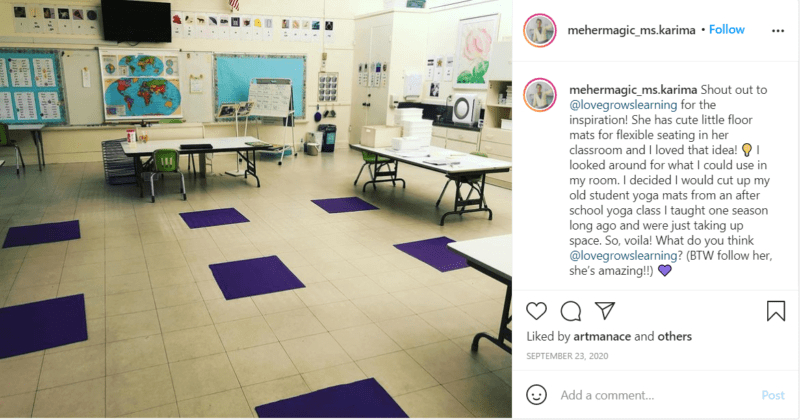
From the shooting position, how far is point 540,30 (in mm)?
899

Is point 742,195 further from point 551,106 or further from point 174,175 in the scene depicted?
point 174,175

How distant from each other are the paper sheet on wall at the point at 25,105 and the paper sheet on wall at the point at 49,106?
0.35 ft

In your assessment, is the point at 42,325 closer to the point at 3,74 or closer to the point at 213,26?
the point at 3,74

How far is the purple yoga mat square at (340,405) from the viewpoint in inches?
95.4

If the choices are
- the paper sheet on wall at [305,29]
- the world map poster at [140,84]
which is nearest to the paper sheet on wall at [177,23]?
the world map poster at [140,84]

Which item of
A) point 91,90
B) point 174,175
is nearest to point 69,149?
point 91,90

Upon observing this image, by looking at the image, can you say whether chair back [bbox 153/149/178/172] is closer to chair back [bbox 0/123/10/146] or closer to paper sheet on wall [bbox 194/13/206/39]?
chair back [bbox 0/123/10/146]

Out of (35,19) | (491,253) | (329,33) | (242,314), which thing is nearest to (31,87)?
(35,19)

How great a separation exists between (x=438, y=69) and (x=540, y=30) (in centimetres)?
914

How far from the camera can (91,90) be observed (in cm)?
857

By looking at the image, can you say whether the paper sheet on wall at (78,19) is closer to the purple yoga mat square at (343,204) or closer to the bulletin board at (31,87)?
the bulletin board at (31,87)

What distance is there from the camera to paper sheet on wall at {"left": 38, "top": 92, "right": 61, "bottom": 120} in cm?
827

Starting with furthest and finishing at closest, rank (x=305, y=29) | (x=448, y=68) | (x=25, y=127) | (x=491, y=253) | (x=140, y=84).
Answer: (x=305, y=29), (x=448, y=68), (x=140, y=84), (x=25, y=127), (x=491, y=253)

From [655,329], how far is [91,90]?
9814 mm
